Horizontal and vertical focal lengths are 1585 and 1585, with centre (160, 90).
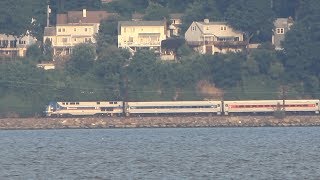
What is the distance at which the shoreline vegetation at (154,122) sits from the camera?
477 feet

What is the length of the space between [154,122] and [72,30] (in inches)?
1254

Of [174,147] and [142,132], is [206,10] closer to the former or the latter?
[142,132]

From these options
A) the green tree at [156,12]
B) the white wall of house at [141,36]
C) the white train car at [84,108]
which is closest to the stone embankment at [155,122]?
the white train car at [84,108]

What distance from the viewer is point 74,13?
590 ft

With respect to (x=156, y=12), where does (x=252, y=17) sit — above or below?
below

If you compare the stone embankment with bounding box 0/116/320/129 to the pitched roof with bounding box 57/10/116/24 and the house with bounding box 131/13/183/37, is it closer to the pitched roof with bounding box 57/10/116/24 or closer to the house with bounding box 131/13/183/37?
the house with bounding box 131/13/183/37

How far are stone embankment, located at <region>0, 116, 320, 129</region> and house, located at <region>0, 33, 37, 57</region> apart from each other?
23.8 meters

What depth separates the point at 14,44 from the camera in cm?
17538

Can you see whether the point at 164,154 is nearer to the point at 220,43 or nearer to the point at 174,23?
the point at 220,43

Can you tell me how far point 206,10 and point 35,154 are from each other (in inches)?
3204

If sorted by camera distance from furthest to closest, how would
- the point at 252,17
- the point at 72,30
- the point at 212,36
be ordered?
1. the point at 72,30
2. the point at 212,36
3. the point at 252,17

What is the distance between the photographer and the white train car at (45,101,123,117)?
150625 millimetres

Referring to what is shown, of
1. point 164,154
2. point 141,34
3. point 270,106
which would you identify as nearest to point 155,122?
point 270,106

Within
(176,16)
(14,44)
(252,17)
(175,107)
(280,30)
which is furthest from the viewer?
(176,16)
